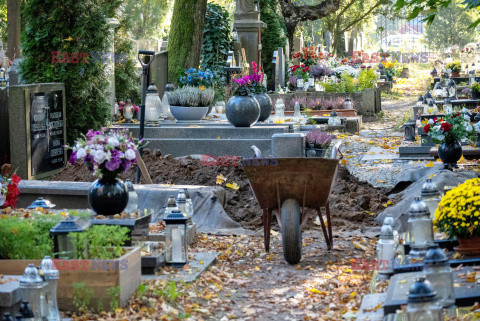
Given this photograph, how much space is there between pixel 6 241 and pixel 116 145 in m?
1.41

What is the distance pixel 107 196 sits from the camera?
741cm

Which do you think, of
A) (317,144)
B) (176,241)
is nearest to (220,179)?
(317,144)

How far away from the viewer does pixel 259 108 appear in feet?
45.9

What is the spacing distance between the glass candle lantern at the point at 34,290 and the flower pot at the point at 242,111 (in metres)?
8.50

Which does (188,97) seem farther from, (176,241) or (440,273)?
(440,273)

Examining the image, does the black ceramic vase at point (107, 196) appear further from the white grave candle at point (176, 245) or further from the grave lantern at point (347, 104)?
the grave lantern at point (347, 104)

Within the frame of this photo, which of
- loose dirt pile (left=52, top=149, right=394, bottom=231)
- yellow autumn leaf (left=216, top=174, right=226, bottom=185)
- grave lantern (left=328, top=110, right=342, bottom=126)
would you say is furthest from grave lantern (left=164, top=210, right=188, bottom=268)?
grave lantern (left=328, top=110, right=342, bottom=126)

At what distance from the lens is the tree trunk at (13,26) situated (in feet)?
82.6

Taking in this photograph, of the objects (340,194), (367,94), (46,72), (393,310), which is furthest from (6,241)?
(367,94)

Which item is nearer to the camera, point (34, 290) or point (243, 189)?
point (34, 290)

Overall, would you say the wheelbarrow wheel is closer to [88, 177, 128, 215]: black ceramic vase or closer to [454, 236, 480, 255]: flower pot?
[88, 177, 128, 215]: black ceramic vase

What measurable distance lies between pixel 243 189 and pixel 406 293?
250 inches

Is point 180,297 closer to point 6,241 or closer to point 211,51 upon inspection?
point 6,241

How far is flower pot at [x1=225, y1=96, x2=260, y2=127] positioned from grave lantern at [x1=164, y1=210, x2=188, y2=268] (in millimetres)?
6186
